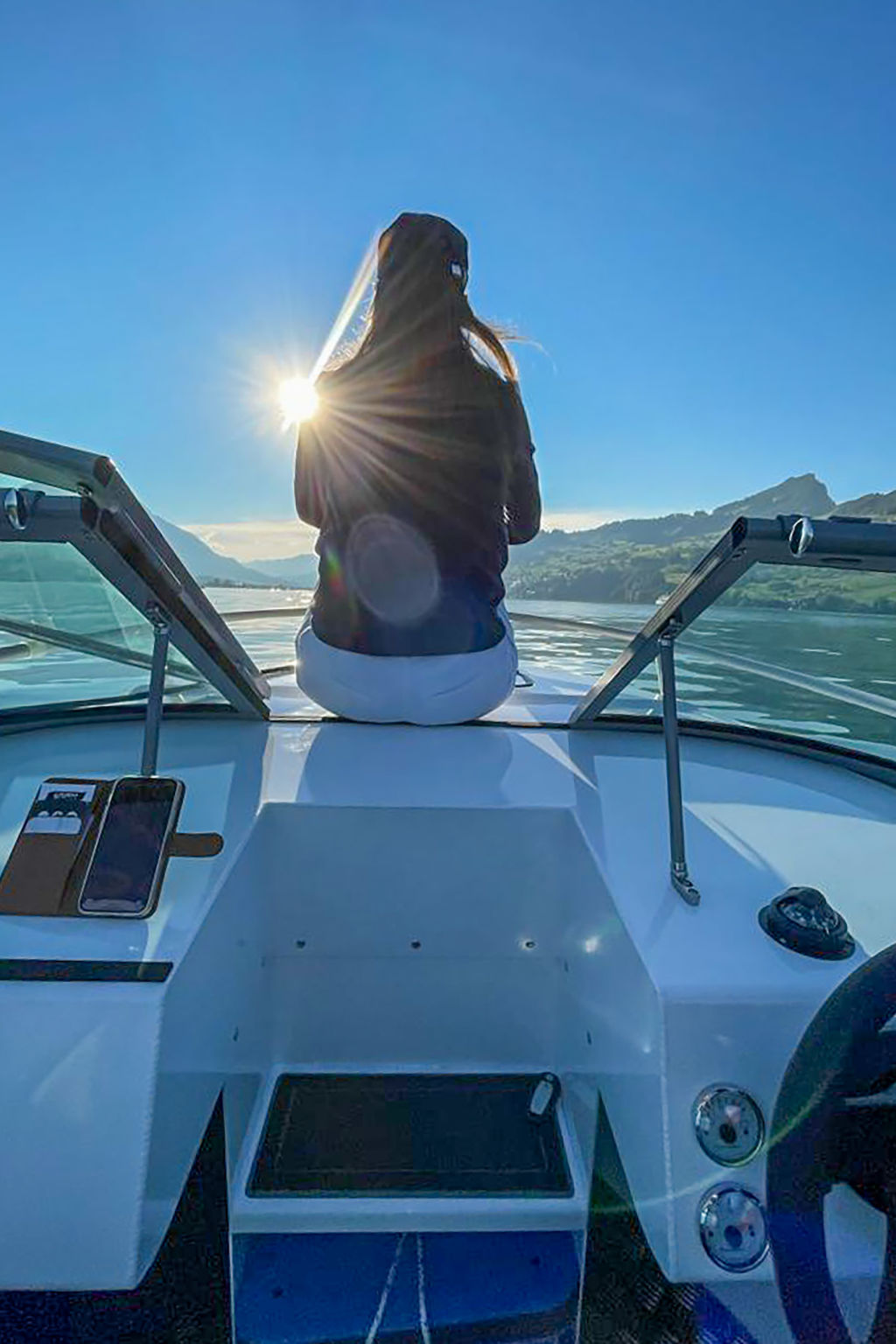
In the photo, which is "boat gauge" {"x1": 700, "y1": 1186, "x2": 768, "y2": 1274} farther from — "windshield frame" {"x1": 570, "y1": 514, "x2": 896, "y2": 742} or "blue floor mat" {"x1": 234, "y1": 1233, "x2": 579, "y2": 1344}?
"windshield frame" {"x1": 570, "y1": 514, "x2": 896, "y2": 742}

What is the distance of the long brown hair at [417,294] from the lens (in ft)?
5.91

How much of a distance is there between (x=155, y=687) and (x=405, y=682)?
63 centimetres

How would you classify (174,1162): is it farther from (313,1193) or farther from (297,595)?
(297,595)

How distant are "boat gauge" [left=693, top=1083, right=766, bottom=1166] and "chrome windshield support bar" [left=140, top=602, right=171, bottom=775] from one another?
969mm

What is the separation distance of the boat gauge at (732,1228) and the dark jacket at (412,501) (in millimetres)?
1186

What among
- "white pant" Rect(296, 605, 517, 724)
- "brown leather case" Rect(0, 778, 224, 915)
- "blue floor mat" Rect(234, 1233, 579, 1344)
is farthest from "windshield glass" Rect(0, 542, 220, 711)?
"blue floor mat" Rect(234, 1233, 579, 1344)

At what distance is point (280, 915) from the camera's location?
153cm

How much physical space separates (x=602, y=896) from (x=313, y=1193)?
2.28 feet

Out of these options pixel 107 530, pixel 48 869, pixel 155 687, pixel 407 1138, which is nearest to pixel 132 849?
pixel 48 869

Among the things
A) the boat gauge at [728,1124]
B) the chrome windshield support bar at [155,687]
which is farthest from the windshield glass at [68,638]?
the boat gauge at [728,1124]

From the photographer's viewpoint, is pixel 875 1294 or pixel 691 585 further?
pixel 691 585

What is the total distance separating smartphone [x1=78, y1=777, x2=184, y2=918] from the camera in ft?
3.54

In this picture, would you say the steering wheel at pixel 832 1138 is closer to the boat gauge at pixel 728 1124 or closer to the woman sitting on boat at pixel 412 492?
the boat gauge at pixel 728 1124

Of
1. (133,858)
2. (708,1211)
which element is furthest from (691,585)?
(133,858)
